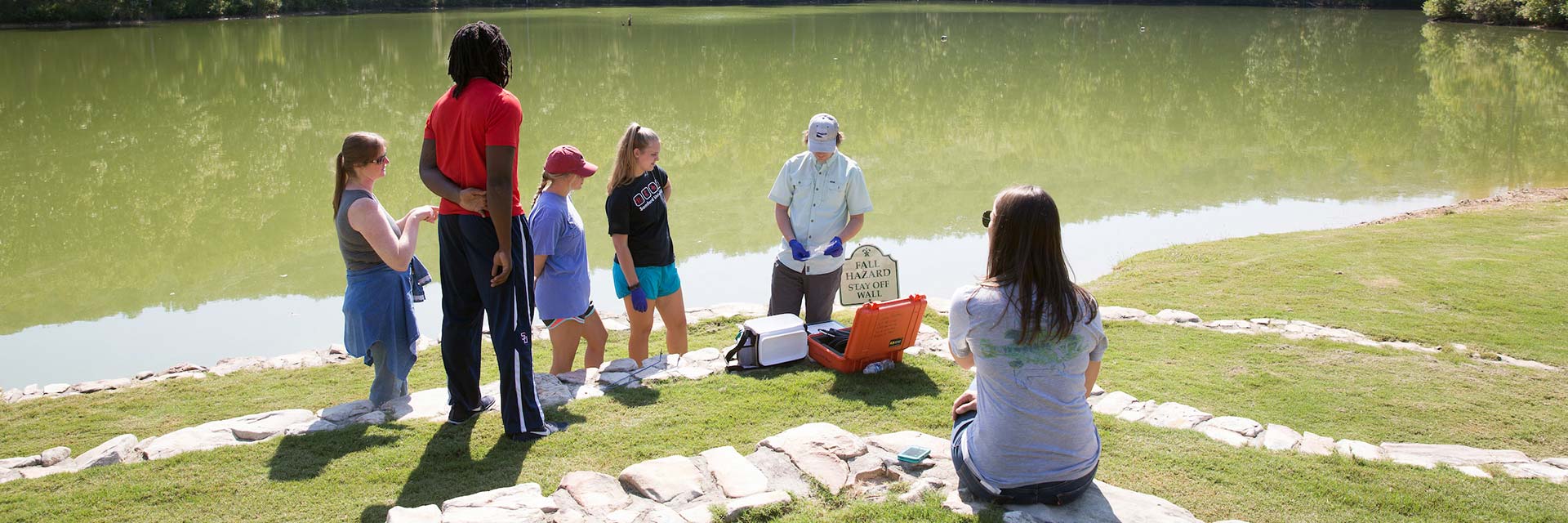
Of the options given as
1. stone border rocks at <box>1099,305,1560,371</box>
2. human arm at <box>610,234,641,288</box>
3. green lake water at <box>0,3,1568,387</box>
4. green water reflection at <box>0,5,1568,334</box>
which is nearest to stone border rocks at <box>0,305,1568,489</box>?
human arm at <box>610,234,641,288</box>

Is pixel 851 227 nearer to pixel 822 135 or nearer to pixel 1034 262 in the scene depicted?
pixel 822 135

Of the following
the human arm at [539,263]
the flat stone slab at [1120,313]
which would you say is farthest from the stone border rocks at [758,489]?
the flat stone slab at [1120,313]

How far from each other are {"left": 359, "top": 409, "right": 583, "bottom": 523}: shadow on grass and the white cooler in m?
1.72

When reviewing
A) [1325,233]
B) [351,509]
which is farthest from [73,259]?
[1325,233]

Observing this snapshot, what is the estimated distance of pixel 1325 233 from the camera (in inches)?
509

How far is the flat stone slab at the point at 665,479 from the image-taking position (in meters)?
4.21

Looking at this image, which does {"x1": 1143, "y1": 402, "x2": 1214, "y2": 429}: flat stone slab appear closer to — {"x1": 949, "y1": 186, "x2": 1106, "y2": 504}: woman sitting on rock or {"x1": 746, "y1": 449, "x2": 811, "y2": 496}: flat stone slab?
{"x1": 949, "y1": 186, "x2": 1106, "y2": 504}: woman sitting on rock

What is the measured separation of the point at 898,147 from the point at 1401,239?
30.9ft

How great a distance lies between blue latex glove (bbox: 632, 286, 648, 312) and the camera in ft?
21.5

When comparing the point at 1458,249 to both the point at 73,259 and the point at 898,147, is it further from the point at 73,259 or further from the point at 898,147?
the point at 73,259

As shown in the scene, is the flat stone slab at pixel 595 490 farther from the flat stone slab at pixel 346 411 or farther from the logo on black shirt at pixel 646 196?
the logo on black shirt at pixel 646 196

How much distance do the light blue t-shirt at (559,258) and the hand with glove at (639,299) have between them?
0.29 meters

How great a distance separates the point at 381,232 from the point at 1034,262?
3290 mm

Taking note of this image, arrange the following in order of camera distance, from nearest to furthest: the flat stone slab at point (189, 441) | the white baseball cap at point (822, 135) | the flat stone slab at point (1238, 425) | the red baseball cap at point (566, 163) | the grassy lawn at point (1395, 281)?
1. the flat stone slab at point (189, 441)
2. the flat stone slab at point (1238, 425)
3. the red baseball cap at point (566, 163)
4. the white baseball cap at point (822, 135)
5. the grassy lawn at point (1395, 281)
